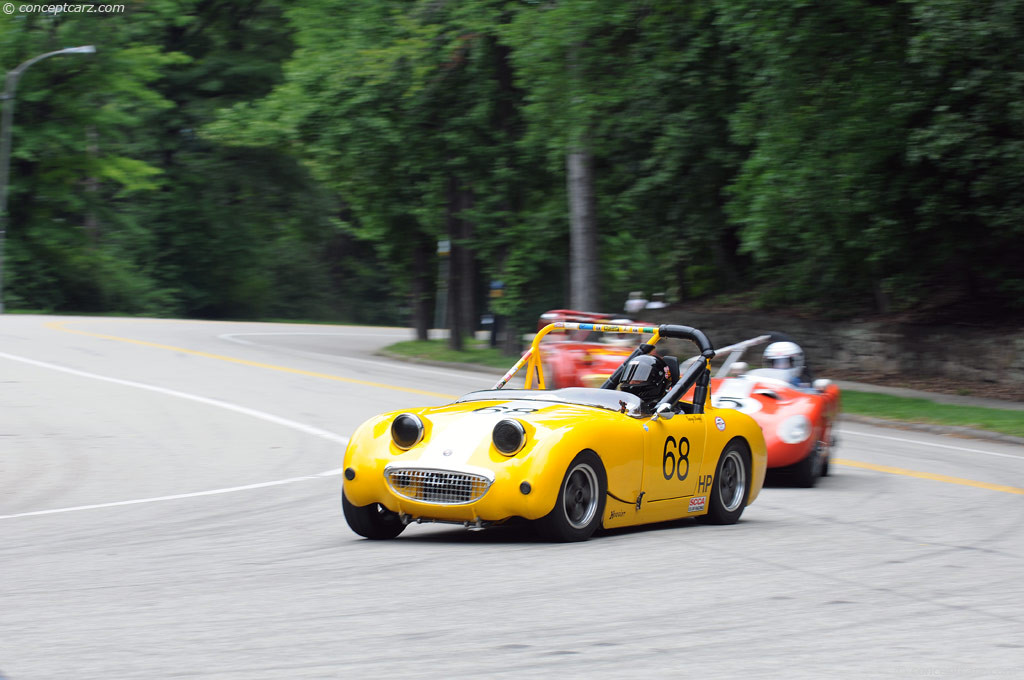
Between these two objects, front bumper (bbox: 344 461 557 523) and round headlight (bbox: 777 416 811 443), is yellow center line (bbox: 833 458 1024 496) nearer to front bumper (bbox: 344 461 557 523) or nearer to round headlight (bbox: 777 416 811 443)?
round headlight (bbox: 777 416 811 443)

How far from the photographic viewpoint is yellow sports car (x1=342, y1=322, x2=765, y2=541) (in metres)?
8.05

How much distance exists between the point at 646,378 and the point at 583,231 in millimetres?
17501

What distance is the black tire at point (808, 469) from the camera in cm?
1271

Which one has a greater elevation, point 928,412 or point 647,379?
point 647,379

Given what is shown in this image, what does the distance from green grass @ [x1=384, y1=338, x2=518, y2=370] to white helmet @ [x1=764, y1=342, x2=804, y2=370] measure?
51.3 ft

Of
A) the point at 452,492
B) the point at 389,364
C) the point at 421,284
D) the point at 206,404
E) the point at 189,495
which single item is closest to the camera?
the point at 452,492

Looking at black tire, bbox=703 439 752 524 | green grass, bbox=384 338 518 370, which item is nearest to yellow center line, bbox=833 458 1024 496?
black tire, bbox=703 439 752 524

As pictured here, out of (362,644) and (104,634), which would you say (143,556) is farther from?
(362,644)

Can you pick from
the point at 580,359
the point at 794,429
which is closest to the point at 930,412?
the point at 580,359

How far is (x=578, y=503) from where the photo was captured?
8.41 meters

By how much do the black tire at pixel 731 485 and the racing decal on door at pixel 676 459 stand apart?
52cm

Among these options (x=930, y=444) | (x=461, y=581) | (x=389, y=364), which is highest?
(x=461, y=581)

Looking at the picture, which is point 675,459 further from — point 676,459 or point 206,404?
point 206,404

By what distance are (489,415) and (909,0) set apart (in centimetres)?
1411
